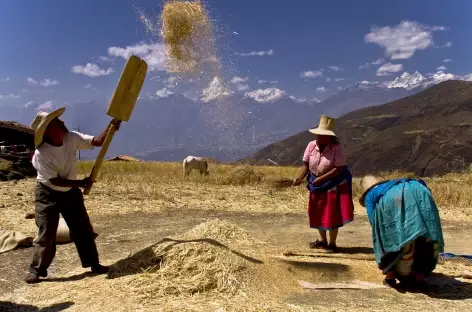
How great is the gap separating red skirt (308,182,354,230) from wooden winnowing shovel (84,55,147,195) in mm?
2578

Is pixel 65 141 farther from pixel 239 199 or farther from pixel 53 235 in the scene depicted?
pixel 239 199

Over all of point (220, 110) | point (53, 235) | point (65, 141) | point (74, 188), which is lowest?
point (53, 235)

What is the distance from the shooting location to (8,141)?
731 inches

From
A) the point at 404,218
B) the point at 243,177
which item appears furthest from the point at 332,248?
the point at 243,177

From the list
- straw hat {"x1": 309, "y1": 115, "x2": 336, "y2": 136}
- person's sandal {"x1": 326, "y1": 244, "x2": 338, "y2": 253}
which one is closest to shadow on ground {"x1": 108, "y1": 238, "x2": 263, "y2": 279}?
person's sandal {"x1": 326, "y1": 244, "x2": 338, "y2": 253}

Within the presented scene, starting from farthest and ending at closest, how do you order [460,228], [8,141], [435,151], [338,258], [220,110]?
[435,151] → [8,141] → [460,228] → [220,110] → [338,258]

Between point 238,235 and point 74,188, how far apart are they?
86.9 inches

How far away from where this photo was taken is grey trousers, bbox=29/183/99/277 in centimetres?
484

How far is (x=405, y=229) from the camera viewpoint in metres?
4.39

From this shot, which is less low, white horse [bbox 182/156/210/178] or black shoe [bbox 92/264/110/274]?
white horse [bbox 182/156/210/178]

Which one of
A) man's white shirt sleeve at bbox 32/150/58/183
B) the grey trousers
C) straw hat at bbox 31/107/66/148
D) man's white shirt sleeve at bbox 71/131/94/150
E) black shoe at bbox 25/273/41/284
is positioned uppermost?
straw hat at bbox 31/107/66/148

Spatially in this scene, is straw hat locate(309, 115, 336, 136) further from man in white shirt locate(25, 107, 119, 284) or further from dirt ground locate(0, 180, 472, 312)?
man in white shirt locate(25, 107, 119, 284)

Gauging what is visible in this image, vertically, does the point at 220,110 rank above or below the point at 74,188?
above

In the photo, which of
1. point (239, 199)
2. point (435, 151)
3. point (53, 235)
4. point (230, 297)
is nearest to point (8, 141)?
point (239, 199)
